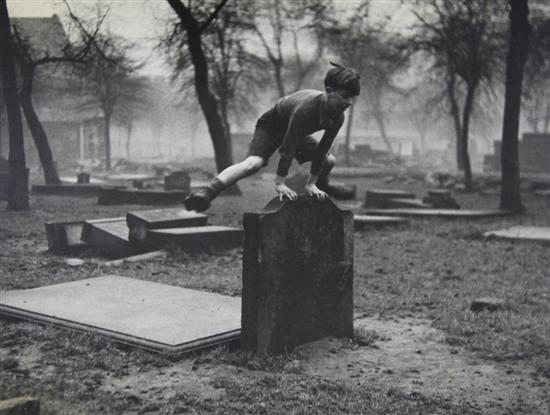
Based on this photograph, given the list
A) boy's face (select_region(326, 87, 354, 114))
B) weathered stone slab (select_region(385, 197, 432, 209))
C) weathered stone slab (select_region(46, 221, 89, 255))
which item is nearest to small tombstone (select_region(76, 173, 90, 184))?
weathered stone slab (select_region(385, 197, 432, 209))

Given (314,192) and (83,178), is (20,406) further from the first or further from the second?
(83,178)

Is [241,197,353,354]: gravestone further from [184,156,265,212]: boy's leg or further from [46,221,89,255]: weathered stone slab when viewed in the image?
[46,221,89,255]: weathered stone slab

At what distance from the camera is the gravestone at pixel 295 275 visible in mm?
5465

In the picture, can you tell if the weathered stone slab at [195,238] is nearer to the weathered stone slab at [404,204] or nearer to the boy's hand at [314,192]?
the boy's hand at [314,192]

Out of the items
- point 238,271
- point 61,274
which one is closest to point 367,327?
point 238,271

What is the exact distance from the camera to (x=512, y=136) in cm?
1816

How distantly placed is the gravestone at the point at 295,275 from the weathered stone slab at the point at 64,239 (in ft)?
19.2

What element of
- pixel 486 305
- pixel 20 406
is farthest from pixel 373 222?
pixel 20 406

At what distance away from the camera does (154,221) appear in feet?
35.9

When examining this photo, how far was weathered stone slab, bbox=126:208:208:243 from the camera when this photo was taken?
10.8 metres

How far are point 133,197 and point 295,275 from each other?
14.3 meters

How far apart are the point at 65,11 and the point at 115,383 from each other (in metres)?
16.0

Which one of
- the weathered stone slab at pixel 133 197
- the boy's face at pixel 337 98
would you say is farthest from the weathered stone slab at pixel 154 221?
the weathered stone slab at pixel 133 197

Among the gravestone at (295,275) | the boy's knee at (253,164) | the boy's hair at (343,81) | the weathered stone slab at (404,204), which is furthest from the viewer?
the weathered stone slab at (404,204)
